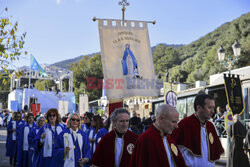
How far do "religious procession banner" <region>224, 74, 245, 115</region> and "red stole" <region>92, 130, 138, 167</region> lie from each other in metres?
8.24

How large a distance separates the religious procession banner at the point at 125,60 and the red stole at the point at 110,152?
2.37 m

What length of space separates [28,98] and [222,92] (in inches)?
758

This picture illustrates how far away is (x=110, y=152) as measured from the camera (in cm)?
427

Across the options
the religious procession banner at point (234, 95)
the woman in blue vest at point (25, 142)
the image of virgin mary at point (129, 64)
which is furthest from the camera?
the religious procession banner at point (234, 95)

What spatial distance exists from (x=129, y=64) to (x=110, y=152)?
310 cm

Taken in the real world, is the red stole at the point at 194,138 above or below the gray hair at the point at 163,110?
below

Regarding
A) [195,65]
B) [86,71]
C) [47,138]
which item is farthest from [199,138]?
[195,65]

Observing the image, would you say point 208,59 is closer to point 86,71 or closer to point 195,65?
point 195,65

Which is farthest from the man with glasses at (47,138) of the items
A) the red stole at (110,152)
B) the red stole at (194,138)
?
the red stole at (194,138)

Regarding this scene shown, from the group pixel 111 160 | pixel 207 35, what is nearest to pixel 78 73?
pixel 111 160

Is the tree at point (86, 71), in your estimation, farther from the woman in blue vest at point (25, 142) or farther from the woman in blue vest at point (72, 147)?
the woman in blue vest at point (72, 147)

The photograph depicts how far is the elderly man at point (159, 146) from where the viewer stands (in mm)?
3047

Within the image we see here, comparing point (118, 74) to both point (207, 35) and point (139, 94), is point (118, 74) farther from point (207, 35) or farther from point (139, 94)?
point (207, 35)

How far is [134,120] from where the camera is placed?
16031 mm
